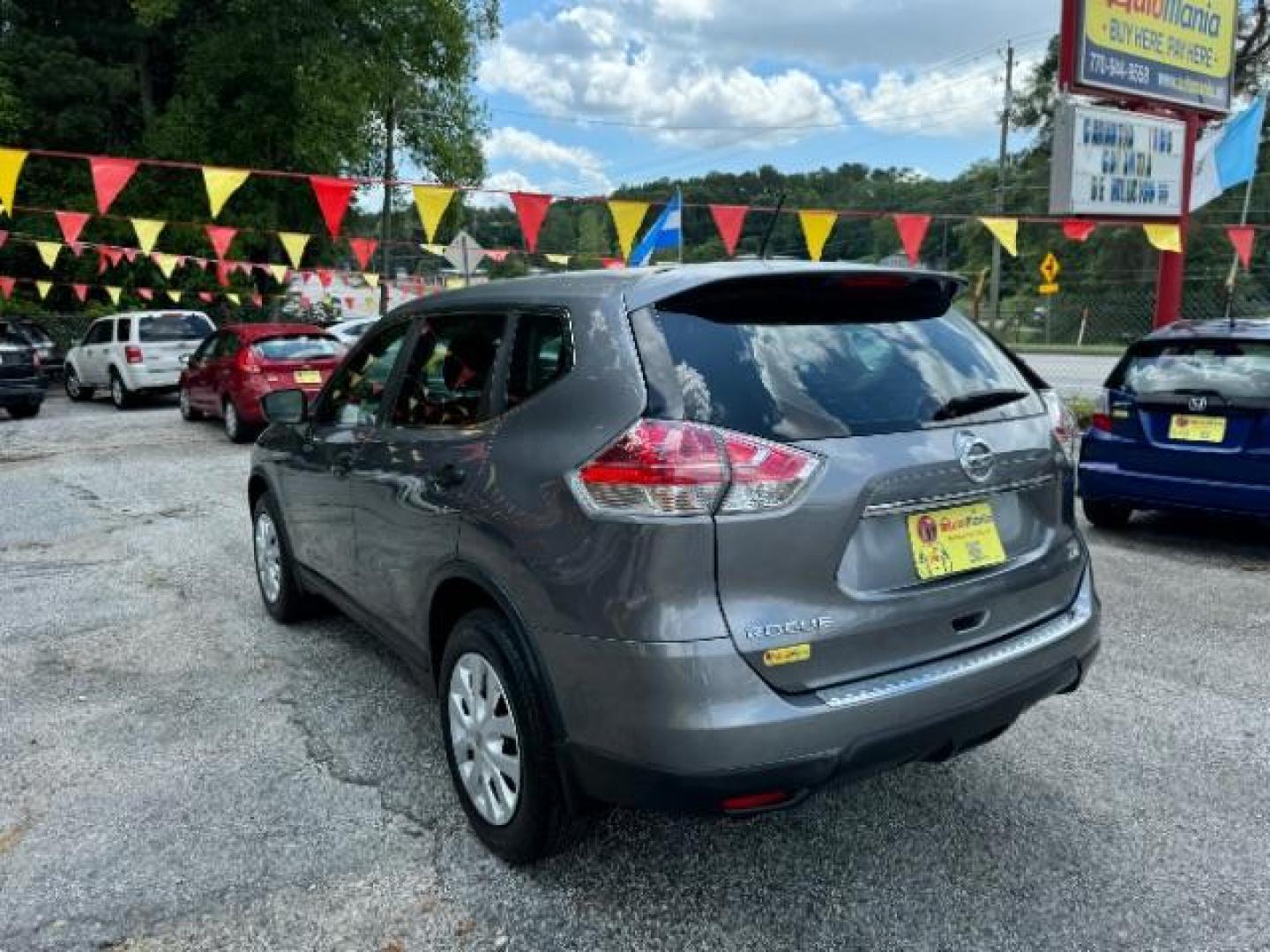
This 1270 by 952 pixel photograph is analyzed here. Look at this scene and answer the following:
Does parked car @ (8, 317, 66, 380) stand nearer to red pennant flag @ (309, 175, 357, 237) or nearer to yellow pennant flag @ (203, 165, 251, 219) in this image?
red pennant flag @ (309, 175, 357, 237)

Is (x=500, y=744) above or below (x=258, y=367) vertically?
below

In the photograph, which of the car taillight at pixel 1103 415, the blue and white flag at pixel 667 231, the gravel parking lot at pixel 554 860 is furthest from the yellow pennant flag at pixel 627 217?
the gravel parking lot at pixel 554 860

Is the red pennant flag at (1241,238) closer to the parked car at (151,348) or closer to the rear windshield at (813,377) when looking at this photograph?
the rear windshield at (813,377)

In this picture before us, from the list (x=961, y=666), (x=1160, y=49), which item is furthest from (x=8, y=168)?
(x=1160, y=49)

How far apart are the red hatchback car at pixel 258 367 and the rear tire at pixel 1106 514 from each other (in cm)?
887

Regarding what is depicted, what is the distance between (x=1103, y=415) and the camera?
6602 millimetres

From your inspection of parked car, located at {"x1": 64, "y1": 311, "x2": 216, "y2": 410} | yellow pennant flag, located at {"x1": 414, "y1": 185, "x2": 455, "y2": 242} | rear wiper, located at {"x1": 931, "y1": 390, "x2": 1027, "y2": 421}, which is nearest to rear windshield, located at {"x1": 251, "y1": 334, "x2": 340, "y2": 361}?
yellow pennant flag, located at {"x1": 414, "y1": 185, "x2": 455, "y2": 242}

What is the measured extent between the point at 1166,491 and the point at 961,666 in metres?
4.55

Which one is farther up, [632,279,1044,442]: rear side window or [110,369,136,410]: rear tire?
[632,279,1044,442]: rear side window

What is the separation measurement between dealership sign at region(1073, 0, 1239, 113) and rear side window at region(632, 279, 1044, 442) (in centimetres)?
1057

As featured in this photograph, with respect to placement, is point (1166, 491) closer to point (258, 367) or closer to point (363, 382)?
point (363, 382)

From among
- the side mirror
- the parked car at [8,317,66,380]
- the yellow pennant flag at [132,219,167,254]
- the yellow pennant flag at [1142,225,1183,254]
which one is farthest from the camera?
the parked car at [8,317,66,380]

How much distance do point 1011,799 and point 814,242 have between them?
9.93 meters

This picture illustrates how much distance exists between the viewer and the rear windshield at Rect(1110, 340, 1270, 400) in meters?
5.96
